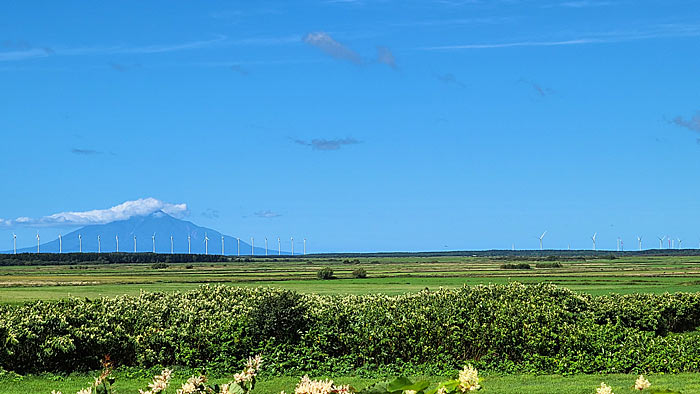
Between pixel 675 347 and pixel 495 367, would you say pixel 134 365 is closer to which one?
pixel 495 367

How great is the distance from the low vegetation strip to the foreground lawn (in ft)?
1.88

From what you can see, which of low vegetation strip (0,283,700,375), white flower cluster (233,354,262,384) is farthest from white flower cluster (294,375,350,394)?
low vegetation strip (0,283,700,375)

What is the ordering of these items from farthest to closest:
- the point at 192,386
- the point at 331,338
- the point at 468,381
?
the point at 331,338
the point at 192,386
the point at 468,381

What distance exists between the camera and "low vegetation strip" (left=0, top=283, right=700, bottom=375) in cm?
1480

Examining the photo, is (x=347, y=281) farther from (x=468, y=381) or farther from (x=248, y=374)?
(x=468, y=381)

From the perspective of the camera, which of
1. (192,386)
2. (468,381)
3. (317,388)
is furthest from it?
(192,386)

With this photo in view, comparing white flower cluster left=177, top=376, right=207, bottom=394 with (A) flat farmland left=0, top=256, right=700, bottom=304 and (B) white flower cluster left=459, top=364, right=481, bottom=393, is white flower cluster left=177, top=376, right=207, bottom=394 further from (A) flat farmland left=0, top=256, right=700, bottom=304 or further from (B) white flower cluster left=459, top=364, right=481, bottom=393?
(A) flat farmland left=0, top=256, right=700, bottom=304

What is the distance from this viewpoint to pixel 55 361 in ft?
49.2

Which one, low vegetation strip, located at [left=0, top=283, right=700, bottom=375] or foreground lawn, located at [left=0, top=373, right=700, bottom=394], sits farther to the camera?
low vegetation strip, located at [left=0, top=283, right=700, bottom=375]

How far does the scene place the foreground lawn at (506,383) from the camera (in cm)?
1273

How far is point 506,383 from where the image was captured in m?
13.5

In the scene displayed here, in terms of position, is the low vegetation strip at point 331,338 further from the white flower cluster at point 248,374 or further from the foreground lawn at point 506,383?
the white flower cluster at point 248,374

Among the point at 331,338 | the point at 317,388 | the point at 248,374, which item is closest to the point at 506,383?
the point at 331,338

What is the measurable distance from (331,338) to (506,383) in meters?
3.64
